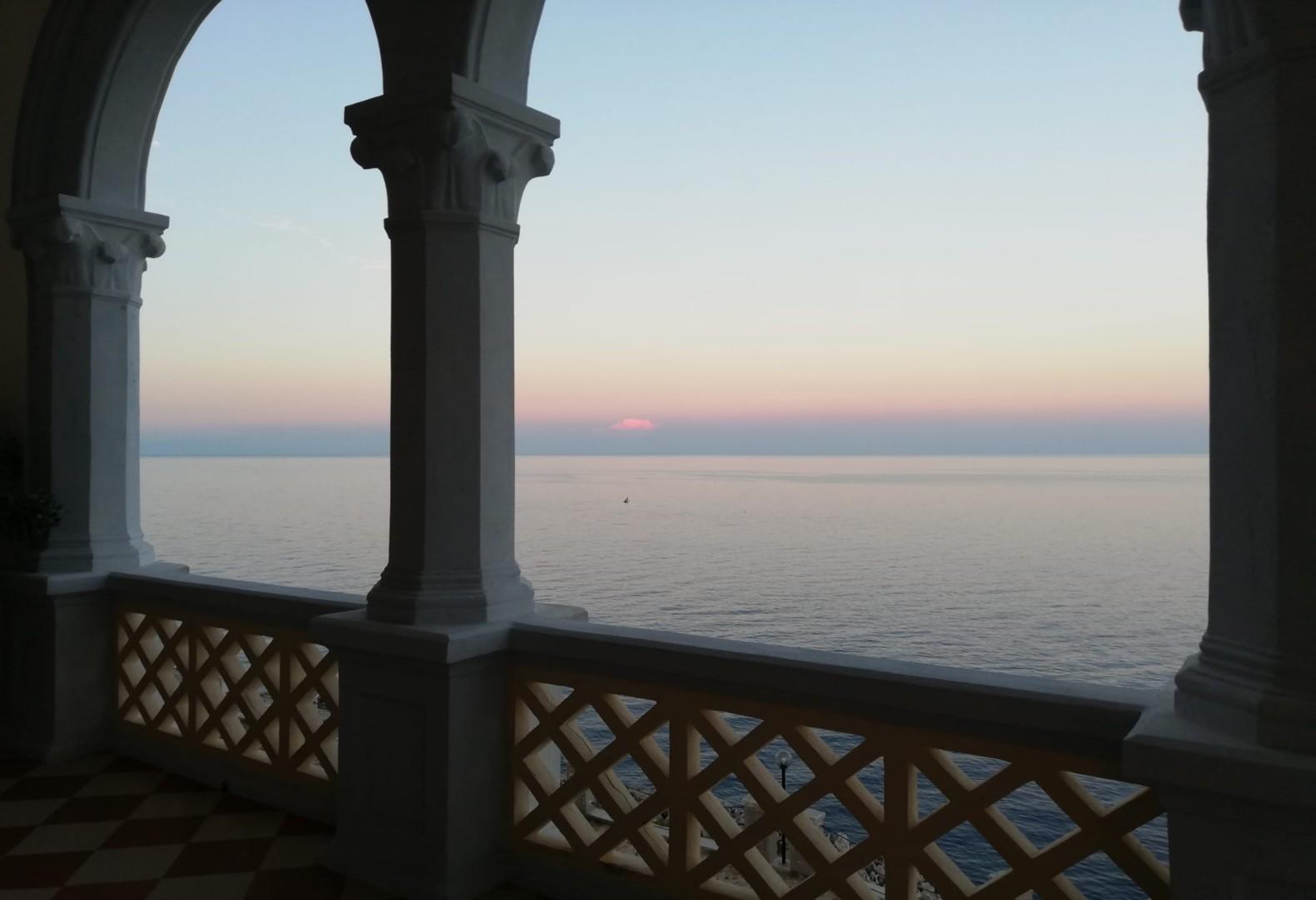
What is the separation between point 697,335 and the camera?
297 feet

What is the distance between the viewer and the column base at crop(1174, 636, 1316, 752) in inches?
70.1

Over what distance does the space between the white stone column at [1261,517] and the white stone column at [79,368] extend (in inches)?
191

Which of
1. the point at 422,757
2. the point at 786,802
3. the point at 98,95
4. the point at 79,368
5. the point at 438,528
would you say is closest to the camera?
the point at 786,802

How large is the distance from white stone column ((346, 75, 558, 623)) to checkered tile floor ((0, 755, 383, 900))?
104cm

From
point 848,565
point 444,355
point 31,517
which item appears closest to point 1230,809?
point 444,355

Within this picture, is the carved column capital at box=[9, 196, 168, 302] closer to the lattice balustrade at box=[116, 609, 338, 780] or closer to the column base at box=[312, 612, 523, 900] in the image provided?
the lattice balustrade at box=[116, 609, 338, 780]

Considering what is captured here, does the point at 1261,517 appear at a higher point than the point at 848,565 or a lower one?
higher

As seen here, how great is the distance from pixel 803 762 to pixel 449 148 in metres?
2.30

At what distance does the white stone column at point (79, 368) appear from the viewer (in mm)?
4719

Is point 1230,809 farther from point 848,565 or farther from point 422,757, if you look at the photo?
point 848,565

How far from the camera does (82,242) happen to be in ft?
15.5

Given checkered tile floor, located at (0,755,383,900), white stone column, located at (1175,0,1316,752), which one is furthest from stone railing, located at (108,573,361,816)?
white stone column, located at (1175,0,1316,752)

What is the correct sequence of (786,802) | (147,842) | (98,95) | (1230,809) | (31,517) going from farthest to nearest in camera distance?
1. (98,95)
2. (31,517)
3. (147,842)
4. (786,802)
5. (1230,809)

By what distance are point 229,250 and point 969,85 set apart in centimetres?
5758
